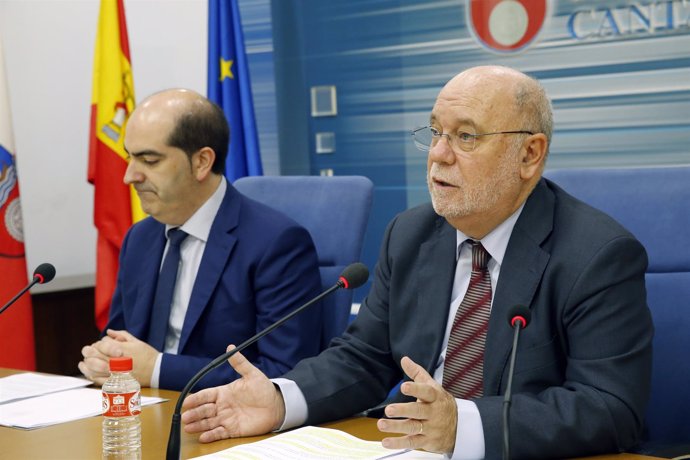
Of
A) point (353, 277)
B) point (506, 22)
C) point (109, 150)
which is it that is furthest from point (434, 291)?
point (109, 150)

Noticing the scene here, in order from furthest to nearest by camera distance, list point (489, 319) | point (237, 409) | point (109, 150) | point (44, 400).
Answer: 1. point (109, 150)
2. point (44, 400)
3. point (489, 319)
4. point (237, 409)

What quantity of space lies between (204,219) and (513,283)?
1.16 meters

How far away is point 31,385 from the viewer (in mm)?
2328

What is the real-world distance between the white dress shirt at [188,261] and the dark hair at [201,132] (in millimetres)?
147

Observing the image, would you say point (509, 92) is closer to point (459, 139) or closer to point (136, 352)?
point (459, 139)

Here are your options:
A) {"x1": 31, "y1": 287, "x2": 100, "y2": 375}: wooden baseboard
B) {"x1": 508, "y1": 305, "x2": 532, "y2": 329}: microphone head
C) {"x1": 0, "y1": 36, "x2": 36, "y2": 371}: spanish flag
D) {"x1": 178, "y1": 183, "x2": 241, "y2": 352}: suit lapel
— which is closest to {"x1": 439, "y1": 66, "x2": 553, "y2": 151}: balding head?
{"x1": 508, "y1": 305, "x2": 532, "y2": 329}: microphone head

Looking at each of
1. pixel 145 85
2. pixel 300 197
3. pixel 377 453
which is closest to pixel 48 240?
pixel 145 85

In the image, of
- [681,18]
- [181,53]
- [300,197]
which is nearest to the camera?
[300,197]

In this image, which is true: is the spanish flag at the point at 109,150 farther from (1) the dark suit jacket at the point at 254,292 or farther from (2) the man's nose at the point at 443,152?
(2) the man's nose at the point at 443,152

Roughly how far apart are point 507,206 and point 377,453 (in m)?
0.69

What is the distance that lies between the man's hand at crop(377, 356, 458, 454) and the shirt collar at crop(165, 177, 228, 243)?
4.24ft

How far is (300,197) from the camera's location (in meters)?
2.81

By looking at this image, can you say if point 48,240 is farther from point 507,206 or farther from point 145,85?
point 507,206

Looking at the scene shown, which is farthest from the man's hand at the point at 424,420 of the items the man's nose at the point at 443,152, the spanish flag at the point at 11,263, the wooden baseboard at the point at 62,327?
the wooden baseboard at the point at 62,327
